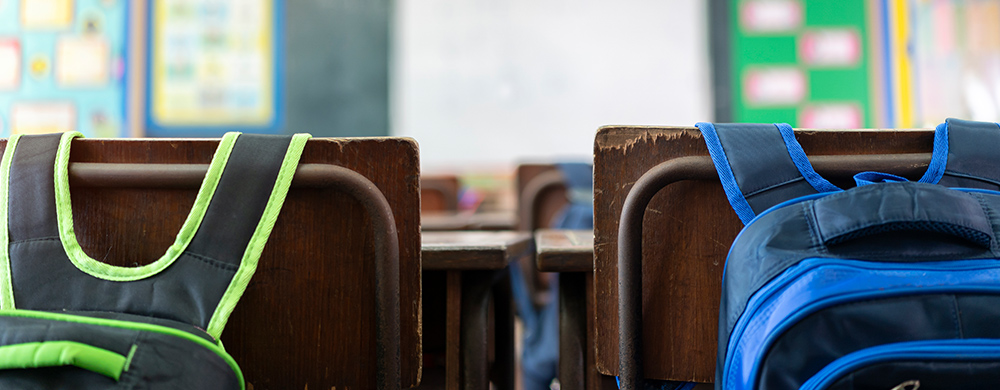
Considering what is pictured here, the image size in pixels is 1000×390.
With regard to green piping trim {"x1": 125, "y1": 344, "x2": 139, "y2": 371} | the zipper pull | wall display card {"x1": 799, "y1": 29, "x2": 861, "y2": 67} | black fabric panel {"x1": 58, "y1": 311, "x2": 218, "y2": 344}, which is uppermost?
wall display card {"x1": 799, "y1": 29, "x2": 861, "y2": 67}

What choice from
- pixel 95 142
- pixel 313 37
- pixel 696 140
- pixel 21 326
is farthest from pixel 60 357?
pixel 313 37

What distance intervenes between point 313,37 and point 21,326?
11.9 ft

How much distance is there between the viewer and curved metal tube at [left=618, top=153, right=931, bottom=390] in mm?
525

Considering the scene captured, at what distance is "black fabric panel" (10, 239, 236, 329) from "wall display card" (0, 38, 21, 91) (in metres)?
4.21

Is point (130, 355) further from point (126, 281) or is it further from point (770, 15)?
point (770, 15)

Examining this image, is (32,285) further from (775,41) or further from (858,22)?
(858,22)

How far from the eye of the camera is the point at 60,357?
1.52ft

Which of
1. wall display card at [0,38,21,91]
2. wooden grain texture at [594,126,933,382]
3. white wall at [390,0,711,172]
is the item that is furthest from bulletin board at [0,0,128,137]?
wooden grain texture at [594,126,933,382]

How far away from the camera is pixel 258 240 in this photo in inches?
20.5

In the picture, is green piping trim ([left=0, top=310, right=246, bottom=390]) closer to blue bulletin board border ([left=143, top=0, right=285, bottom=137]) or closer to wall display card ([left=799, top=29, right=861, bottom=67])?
blue bulletin board border ([left=143, top=0, right=285, bottom=137])

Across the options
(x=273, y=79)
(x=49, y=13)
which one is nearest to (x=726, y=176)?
(x=273, y=79)

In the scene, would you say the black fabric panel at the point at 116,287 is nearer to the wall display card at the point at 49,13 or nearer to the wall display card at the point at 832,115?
the wall display card at the point at 832,115

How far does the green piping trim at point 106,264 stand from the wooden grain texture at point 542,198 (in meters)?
1.13

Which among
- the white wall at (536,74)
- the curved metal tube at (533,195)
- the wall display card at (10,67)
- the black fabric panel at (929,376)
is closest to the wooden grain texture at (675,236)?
the black fabric panel at (929,376)
